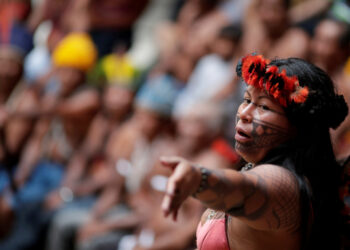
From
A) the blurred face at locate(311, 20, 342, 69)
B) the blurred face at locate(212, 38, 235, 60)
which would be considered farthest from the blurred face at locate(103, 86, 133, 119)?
the blurred face at locate(311, 20, 342, 69)

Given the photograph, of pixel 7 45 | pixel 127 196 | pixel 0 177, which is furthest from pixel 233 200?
pixel 7 45

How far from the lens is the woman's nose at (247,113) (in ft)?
4.80

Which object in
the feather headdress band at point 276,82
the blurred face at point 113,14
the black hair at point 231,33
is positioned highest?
the feather headdress band at point 276,82

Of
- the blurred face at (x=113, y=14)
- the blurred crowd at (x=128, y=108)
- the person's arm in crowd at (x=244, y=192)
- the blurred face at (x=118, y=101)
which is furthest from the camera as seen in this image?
the blurred face at (x=113, y=14)

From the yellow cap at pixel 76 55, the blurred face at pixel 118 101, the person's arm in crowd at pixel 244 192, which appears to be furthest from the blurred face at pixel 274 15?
the person's arm in crowd at pixel 244 192

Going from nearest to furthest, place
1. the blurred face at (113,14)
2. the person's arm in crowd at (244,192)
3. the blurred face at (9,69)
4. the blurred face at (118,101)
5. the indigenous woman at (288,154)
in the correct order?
1. the person's arm in crowd at (244,192)
2. the indigenous woman at (288,154)
3. the blurred face at (118,101)
4. the blurred face at (9,69)
5. the blurred face at (113,14)

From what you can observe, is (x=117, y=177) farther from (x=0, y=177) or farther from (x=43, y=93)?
(x=43, y=93)

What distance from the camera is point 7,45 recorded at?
14.8ft

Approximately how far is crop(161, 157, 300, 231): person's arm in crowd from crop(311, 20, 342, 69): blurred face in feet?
6.65

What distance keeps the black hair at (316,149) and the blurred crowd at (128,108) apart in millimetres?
1224

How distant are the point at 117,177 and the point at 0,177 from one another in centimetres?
109

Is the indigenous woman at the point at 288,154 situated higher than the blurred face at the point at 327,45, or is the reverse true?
the indigenous woman at the point at 288,154

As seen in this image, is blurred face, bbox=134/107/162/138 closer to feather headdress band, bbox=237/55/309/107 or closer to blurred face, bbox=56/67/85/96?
blurred face, bbox=56/67/85/96

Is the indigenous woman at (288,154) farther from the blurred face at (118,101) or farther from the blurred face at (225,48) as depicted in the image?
the blurred face at (118,101)
